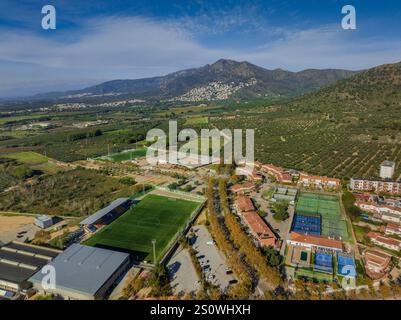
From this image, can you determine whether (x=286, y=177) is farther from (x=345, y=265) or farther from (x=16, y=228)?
(x=16, y=228)

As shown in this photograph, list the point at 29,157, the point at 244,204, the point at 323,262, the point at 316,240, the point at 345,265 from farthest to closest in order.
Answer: the point at 29,157 → the point at 244,204 → the point at 316,240 → the point at 323,262 → the point at 345,265

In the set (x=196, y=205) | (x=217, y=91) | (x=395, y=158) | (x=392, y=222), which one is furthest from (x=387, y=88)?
(x=217, y=91)

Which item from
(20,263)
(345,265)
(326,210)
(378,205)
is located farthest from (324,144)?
(20,263)

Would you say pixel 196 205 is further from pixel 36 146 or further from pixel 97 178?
pixel 36 146

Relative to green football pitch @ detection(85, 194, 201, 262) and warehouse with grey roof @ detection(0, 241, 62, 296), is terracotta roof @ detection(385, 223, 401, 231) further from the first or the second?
warehouse with grey roof @ detection(0, 241, 62, 296)

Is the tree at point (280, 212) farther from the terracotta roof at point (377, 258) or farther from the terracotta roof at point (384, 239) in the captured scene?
the terracotta roof at point (377, 258)

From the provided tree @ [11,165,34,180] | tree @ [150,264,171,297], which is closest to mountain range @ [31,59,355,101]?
tree @ [11,165,34,180]
